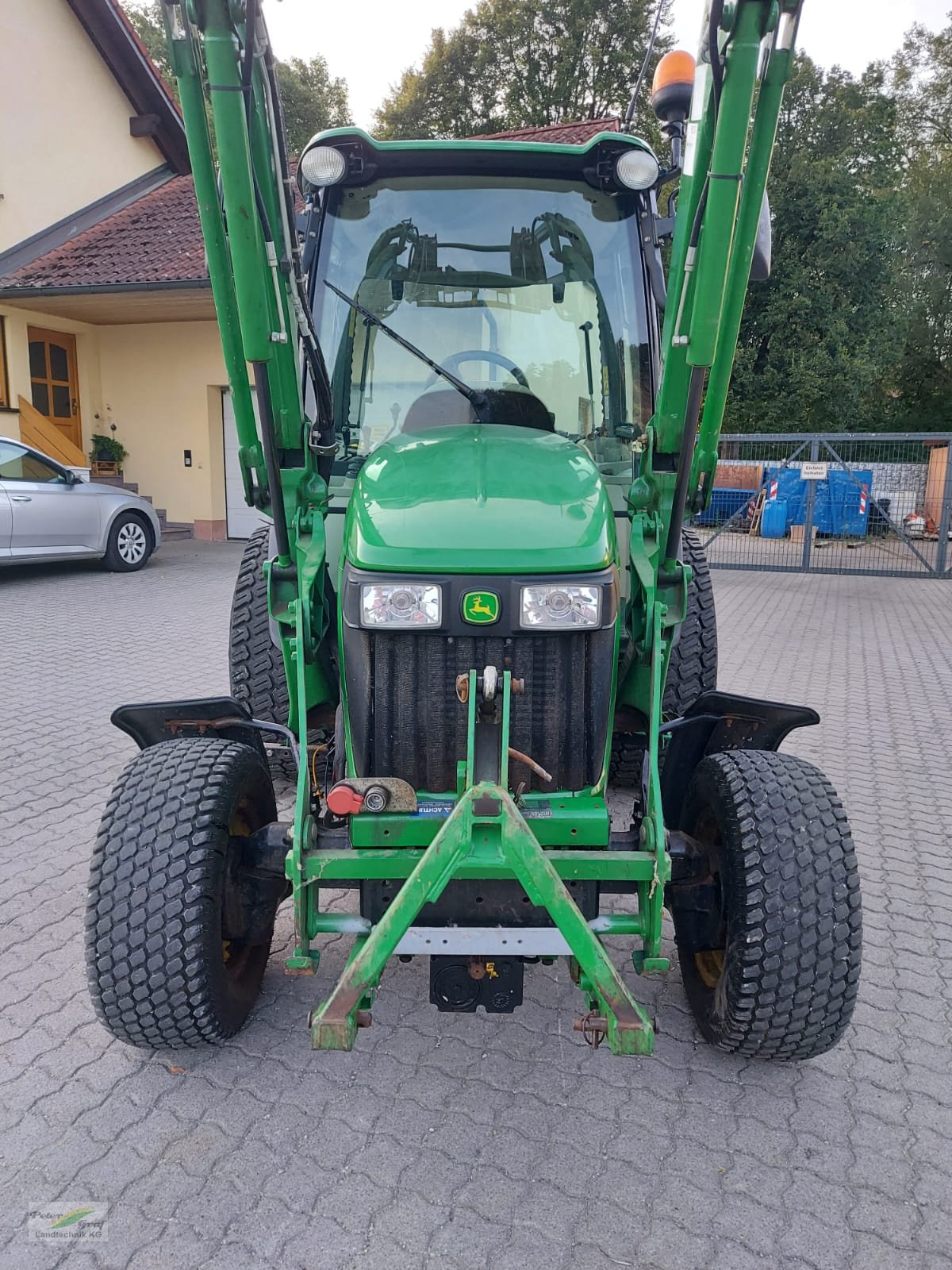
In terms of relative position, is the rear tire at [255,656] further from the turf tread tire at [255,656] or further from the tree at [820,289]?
the tree at [820,289]

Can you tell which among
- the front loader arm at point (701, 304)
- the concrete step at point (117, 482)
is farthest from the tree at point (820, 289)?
the front loader arm at point (701, 304)

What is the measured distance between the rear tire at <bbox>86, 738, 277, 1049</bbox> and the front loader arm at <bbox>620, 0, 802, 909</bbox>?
116 centimetres

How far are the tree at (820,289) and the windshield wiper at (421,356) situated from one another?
22969mm

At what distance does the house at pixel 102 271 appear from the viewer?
45.3ft

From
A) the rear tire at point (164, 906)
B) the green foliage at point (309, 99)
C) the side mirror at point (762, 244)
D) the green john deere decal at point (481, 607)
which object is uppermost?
the green foliage at point (309, 99)

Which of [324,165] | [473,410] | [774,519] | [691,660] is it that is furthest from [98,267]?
[691,660]

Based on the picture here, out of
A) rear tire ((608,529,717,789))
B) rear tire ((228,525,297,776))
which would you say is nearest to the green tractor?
rear tire ((608,529,717,789))

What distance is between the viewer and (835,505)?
45.8ft

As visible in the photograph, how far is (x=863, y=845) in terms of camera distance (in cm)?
427

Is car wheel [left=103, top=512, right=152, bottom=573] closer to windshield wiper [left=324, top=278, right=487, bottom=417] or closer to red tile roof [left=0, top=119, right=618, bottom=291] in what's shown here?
red tile roof [left=0, top=119, right=618, bottom=291]

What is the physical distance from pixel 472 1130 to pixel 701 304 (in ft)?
7.19

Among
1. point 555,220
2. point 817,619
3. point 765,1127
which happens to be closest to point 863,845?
point 765,1127

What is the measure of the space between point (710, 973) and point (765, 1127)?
47cm

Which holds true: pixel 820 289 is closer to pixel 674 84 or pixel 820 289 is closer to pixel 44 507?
pixel 44 507
